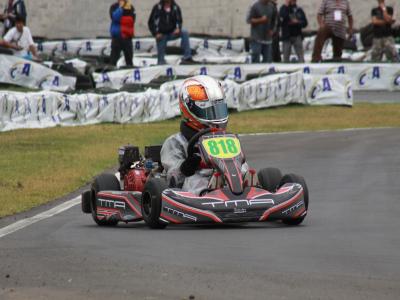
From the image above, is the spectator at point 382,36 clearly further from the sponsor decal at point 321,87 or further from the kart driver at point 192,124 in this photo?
the kart driver at point 192,124

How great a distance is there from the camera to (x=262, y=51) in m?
29.5

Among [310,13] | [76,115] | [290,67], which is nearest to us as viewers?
[76,115]

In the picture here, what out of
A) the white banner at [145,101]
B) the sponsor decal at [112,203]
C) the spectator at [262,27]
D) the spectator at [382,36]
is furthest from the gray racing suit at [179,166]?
the spectator at [382,36]

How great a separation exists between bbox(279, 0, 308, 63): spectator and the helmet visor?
19.6 m

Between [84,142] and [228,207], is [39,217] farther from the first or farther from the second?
[84,142]

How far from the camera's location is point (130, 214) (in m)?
11.2

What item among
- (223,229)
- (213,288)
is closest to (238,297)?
(213,288)

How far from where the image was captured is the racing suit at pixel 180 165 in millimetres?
10750

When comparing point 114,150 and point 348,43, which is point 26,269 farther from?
point 348,43

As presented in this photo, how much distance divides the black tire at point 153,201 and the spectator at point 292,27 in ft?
66.4

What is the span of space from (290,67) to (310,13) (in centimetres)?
1187

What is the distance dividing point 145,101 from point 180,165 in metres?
12.8

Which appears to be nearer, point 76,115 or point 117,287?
point 117,287

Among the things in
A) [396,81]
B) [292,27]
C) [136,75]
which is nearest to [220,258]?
[136,75]
